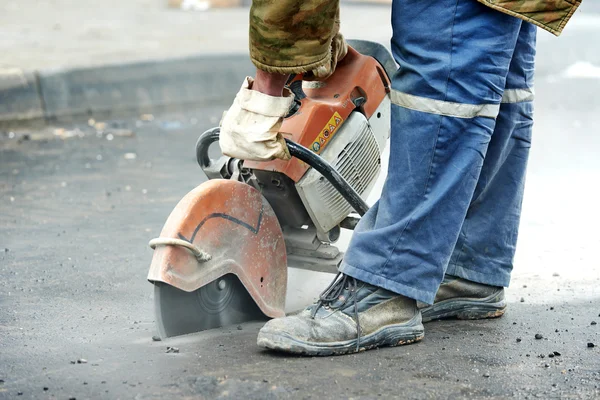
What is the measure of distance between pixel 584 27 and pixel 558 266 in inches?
274

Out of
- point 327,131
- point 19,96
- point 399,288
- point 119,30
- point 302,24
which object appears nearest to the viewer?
point 302,24

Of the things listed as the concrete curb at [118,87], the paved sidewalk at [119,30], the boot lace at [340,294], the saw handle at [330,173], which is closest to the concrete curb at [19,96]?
the concrete curb at [118,87]

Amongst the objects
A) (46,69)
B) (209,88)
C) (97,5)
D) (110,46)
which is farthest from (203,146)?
(97,5)

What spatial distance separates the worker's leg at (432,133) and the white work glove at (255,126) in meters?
0.32

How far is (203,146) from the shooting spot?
2.81m

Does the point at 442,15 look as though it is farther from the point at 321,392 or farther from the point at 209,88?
the point at 209,88

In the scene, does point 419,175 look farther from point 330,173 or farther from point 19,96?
point 19,96

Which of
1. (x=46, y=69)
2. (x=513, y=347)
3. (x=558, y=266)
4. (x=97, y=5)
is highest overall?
(x=513, y=347)

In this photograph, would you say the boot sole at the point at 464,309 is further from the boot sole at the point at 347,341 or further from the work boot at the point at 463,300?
the boot sole at the point at 347,341

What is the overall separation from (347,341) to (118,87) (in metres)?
4.59

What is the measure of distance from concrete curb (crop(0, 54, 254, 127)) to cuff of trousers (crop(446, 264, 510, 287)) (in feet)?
13.4

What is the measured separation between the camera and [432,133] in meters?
2.39

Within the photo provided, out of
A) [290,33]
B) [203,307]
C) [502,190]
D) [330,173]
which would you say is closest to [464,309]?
[502,190]

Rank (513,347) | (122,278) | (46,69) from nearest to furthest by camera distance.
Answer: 1. (513,347)
2. (122,278)
3. (46,69)
